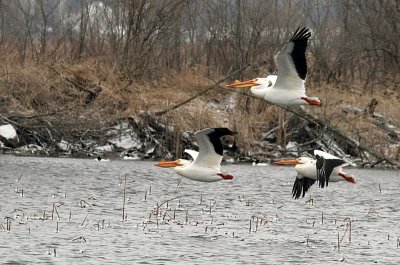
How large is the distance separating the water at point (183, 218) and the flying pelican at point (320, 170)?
2.11 feet

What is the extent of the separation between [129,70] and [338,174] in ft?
41.9

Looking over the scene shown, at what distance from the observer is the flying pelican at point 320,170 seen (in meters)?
12.7

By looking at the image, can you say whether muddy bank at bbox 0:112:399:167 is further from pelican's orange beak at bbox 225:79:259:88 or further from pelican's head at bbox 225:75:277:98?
pelican's orange beak at bbox 225:79:259:88

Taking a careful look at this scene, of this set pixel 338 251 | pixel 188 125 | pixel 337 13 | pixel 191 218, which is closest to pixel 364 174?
pixel 188 125

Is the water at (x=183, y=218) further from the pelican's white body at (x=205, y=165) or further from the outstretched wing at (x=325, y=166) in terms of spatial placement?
the outstretched wing at (x=325, y=166)

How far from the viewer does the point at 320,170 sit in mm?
12758

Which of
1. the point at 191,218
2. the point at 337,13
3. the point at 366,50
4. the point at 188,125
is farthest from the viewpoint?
the point at 337,13

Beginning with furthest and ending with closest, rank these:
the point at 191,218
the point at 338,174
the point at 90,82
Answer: the point at 90,82
the point at 191,218
the point at 338,174

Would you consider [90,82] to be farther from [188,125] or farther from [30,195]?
[30,195]

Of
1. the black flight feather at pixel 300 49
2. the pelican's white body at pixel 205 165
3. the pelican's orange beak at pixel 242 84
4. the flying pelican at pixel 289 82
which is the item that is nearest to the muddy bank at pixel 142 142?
the pelican's orange beak at pixel 242 84

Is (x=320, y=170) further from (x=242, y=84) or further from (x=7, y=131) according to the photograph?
(x=7, y=131)

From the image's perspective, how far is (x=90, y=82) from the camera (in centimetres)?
2472

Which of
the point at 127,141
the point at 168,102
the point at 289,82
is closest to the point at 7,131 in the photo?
the point at 127,141

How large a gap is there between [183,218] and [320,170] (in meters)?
2.74
